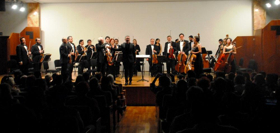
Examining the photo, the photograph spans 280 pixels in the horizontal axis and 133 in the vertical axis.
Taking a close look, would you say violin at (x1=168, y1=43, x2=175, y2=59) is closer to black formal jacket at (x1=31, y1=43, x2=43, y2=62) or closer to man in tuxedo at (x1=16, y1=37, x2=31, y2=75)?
black formal jacket at (x1=31, y1=43, x2=43, y2=62)

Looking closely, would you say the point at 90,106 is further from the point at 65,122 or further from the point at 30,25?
the point at 30,25

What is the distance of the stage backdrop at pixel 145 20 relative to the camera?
13.3 m

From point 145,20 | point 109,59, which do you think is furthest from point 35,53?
point 145,20

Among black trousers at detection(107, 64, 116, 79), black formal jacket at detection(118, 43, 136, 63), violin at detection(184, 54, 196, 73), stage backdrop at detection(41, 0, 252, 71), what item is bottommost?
black trousers at detection(107, 64, 116, 79)

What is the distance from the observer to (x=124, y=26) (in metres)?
13.7

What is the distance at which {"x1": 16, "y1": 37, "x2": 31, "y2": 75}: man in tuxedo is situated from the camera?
30.2ft

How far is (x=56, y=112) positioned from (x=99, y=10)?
11.3 m

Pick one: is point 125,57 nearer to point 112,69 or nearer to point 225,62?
point 112,69

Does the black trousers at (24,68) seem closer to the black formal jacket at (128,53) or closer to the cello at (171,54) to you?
the black formal jacket at (128,53)

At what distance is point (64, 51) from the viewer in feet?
29.5

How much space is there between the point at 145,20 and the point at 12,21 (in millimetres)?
6752

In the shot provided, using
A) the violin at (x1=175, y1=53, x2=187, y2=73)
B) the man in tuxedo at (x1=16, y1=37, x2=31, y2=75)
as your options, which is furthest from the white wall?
the violin at (x1=175, y1=53, x2=187, y2=73)

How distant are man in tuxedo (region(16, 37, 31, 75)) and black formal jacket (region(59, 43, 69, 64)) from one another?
4.45ft

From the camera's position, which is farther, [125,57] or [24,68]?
[24,68]
